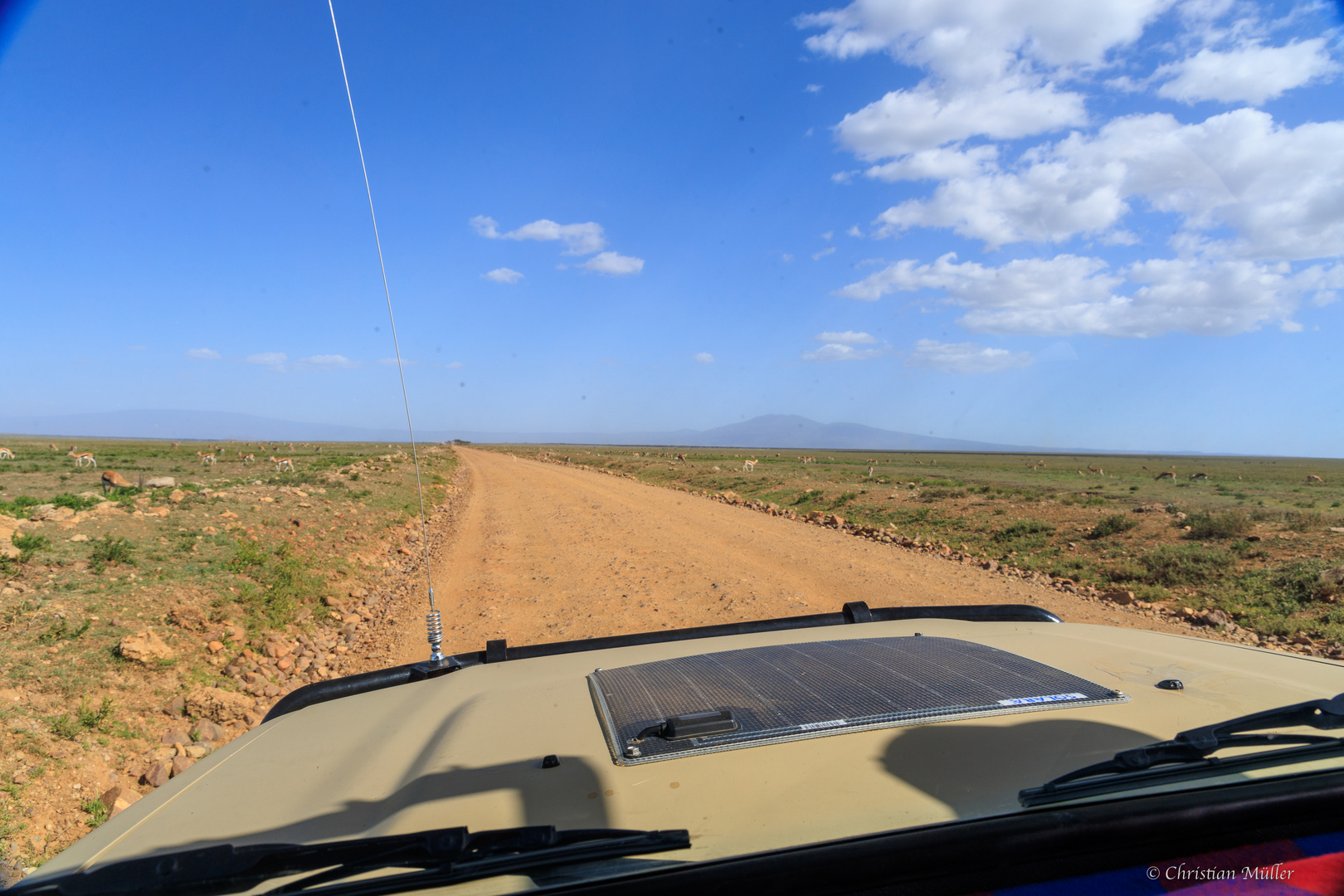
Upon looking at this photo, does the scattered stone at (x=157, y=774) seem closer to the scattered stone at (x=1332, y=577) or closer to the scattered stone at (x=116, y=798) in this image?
the scattered stone at (x=116, y=798)

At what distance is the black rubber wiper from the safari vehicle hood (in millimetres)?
106

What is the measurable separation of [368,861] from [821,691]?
1260 millimetres

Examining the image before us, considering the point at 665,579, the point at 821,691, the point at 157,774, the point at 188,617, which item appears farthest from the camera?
the point at 665,579

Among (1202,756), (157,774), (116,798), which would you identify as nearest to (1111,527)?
(1202,756)

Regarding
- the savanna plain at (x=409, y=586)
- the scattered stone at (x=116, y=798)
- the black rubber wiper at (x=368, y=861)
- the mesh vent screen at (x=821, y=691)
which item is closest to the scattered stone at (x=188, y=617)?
the savanna plain at (x=409, y=586)

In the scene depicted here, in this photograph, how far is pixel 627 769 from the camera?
5.56ft

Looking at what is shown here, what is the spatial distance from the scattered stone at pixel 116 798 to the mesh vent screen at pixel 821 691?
3.92 m

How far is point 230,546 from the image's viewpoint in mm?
10219

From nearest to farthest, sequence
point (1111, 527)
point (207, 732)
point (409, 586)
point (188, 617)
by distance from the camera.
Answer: point (207, 732)
point (188, 617)
point (409, 586)
point (1111, 527)

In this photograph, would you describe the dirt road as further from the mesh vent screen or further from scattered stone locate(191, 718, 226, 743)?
the mesh vent screen

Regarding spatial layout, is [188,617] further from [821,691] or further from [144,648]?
[821,691]

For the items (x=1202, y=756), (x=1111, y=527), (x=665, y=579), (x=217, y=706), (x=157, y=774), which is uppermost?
(x=1202, y=756)

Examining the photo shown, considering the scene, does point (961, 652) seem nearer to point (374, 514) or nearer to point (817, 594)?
point (817, 594)

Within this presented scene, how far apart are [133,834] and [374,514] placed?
15.4 meters
